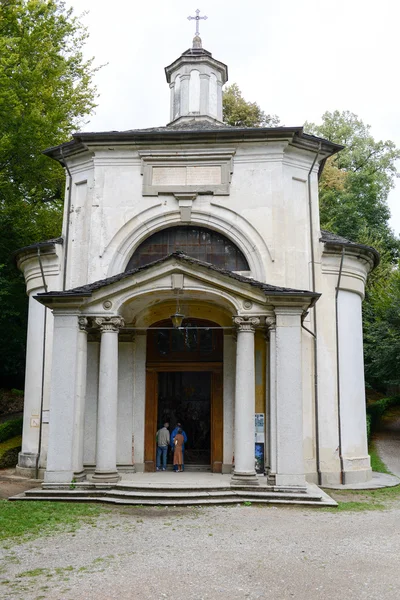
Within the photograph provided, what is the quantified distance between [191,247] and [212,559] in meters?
9.69

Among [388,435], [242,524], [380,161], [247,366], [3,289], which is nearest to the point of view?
[242,524]

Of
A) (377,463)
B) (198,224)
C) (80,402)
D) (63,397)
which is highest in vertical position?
(198,224)

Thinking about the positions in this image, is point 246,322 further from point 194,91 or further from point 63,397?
point 194,91

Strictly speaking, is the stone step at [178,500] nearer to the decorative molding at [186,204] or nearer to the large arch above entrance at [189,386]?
the large arch above entrance at [189,386]

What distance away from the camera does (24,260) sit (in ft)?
58.9

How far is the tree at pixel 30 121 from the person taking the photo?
20922mm

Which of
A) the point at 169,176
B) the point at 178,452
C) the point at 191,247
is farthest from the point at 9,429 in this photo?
the point at 169,176

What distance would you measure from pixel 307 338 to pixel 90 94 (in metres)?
15.9

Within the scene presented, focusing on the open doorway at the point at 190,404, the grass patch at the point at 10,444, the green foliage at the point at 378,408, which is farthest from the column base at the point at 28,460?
the green foliage at the point at 378,408

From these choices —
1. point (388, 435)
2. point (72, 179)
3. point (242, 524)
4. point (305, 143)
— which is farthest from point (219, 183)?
point (388, 435)

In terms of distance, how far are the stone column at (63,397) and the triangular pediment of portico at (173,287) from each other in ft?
1.57

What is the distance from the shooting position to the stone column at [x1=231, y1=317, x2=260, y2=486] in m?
13.0

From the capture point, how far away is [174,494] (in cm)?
1254

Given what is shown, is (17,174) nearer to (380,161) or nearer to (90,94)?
(90,94)
